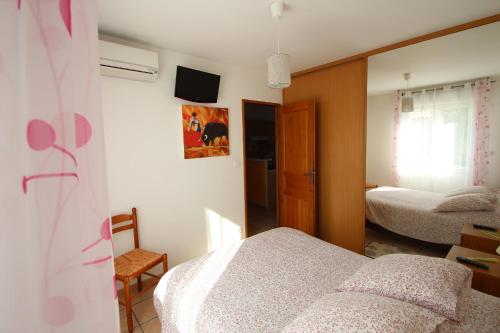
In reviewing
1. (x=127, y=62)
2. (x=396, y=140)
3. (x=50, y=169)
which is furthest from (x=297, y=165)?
(x=50, y=169)

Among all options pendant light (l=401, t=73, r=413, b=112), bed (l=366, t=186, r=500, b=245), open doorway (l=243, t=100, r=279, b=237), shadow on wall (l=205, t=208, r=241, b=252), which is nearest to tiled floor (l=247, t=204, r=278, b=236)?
open doorway (l=243, t=100, r=279, b=237)

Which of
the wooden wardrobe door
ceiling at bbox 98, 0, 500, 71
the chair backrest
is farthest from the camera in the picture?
the wooden wardrobe door

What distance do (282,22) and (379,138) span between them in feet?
5.46

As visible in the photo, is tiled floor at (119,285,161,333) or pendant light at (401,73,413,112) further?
pendant light at (401,73,413,112)

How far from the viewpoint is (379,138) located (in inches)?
106

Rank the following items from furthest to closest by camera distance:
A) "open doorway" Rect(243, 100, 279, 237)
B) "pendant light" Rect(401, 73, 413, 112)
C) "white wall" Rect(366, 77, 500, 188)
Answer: "open doorway" Rect(243, 100, 279, 237) < "white wall" Rect(366, 77, 500, 188) < "pendant light" Rect(401, 73, 413, 112)

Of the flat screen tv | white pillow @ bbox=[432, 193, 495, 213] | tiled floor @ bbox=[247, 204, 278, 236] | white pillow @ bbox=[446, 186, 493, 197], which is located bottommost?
tiled floor @ bbox=[247, 204, 278, 236]

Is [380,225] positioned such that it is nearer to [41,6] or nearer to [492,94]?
[492,94]

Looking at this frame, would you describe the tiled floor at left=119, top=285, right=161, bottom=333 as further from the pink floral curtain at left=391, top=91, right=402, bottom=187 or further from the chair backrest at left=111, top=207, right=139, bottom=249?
the pink floral curtain at left=391, top=91, right=402, bottom=187

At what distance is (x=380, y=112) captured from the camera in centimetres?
266

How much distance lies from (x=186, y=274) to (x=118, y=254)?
3.63ft

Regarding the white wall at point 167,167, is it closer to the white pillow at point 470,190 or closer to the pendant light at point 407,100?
the pendant light at point 407,100

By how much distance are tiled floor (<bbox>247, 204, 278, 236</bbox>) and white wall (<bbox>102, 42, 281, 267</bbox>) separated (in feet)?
2.38

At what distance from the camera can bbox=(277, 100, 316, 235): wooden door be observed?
3.17 metres
